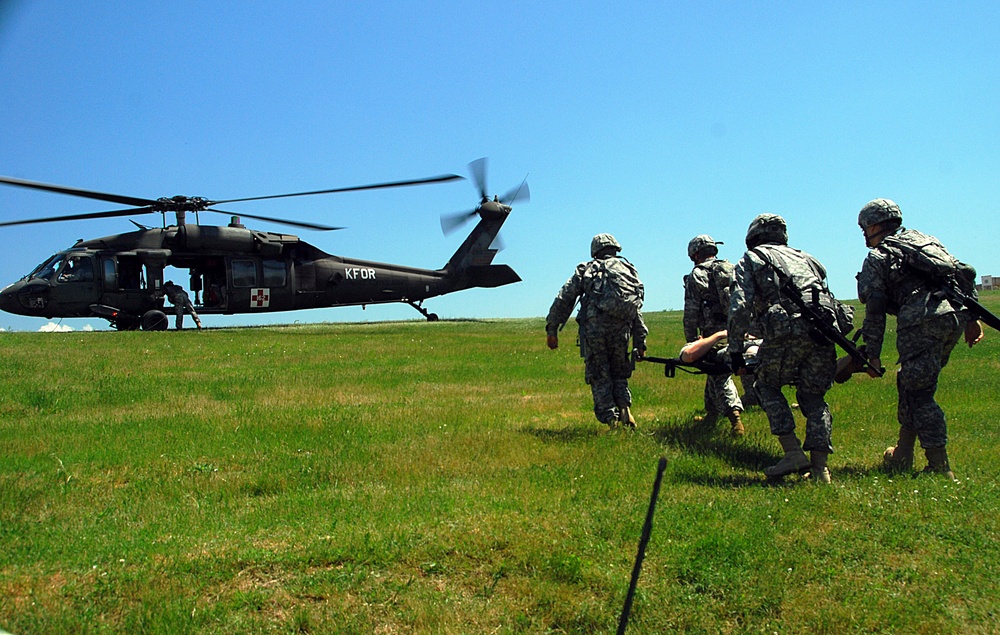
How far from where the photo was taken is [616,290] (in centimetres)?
902

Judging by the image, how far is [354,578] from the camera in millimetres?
4590

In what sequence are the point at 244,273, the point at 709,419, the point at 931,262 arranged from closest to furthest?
the point at 931,262
the point at 709,419
the point at 244,273

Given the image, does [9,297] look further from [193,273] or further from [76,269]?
[193,273]

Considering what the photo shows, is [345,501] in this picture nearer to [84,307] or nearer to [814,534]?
[814,534]

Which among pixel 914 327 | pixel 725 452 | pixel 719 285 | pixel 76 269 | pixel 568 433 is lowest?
pixel 725 452

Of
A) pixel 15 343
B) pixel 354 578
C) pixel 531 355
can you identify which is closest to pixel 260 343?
pixel 15 343

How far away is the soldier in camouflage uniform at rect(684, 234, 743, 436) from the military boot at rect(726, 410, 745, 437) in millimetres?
100

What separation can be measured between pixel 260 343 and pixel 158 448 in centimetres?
1026

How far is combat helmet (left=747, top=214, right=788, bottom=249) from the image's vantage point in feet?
23.9

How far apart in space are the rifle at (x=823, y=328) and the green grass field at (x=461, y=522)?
92cm

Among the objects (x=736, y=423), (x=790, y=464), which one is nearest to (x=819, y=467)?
(x=790, y=464)

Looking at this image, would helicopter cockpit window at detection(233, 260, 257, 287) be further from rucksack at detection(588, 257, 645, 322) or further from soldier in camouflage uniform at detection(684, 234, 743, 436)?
soldier in camouflage uniform at detection(684, 234, 743, 436)

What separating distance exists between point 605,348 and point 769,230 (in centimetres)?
246

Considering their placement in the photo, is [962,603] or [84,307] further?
[84,307]
